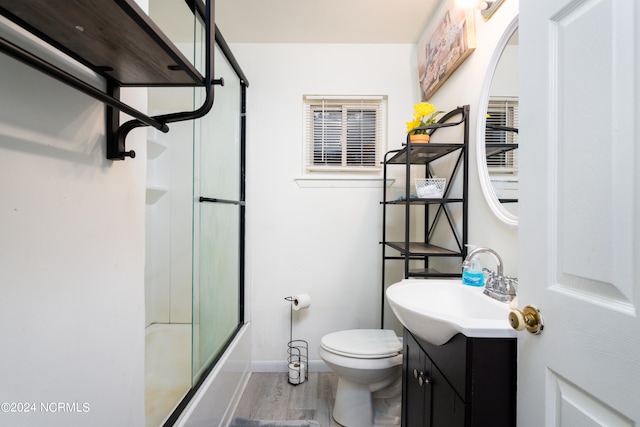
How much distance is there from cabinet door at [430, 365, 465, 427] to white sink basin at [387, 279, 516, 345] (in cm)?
13

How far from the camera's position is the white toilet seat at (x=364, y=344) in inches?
56.0

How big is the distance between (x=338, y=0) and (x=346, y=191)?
3.85 feet

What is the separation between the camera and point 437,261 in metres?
1.76

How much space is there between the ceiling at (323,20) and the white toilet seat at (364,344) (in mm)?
1969

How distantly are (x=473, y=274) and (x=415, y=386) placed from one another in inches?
20.1

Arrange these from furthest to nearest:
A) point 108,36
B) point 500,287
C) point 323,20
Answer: point 323,20 → point 500,287 → point 108,36

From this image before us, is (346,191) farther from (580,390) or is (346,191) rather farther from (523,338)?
(580,390)

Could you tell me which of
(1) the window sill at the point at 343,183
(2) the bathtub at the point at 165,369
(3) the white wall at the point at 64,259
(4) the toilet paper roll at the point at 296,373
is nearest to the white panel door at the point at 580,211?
(3) the white wall at the point at 64,259

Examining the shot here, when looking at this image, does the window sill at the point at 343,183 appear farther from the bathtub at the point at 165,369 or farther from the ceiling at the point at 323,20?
the bathtub at the point at 165,369

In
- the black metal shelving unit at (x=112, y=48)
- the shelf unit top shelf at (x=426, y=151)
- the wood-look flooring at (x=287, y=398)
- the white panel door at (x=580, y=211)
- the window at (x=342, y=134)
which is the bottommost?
the wood-look flooring at (x=287, y=398)

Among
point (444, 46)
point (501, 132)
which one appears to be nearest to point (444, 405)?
point (501, 132)

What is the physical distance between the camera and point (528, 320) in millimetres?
630

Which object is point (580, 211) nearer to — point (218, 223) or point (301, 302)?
point (218, 223)

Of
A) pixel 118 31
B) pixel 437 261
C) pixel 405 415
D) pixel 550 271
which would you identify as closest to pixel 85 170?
pixel 118 31
